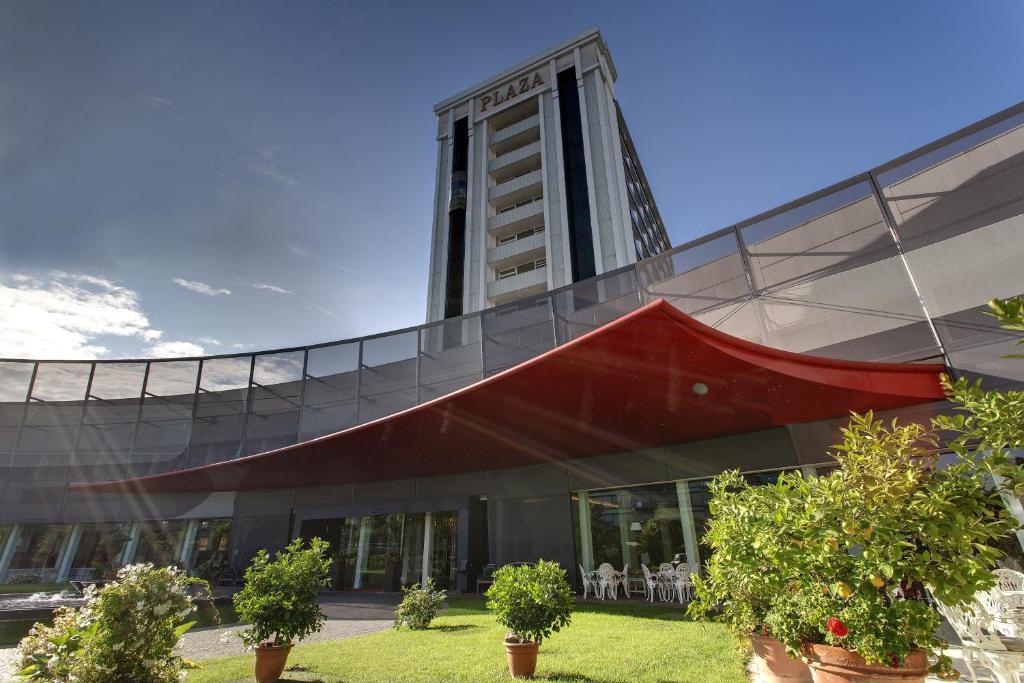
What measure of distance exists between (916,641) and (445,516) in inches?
525

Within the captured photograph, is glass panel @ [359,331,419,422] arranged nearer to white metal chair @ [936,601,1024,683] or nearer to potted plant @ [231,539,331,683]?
potted plant @ [231,539,331,683]

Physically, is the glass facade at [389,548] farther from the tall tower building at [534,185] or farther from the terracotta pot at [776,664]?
the tall tower building at [534,185]

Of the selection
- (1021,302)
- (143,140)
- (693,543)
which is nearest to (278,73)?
(143,140)

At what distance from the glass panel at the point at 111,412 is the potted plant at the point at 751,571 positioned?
24.0 m

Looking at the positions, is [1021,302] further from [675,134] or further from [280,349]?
[675,134]

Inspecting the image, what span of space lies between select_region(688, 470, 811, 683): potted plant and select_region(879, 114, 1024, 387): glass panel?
634 centimetres

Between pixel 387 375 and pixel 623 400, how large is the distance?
872 centimetres

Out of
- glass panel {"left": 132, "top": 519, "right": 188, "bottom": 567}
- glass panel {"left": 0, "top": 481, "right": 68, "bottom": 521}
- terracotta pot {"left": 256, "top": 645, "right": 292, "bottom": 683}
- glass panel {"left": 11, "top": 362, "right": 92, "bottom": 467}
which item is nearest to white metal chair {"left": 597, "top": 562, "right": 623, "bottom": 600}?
terracotta pot {"left": 256, "top": 645, "right": 292, "bottom": 683}

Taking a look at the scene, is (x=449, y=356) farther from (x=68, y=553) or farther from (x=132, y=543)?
(x=68, y=553)

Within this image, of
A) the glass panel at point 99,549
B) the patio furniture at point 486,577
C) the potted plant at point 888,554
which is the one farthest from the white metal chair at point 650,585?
the glass panel at point 99,549

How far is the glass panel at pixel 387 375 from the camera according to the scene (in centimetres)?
1427

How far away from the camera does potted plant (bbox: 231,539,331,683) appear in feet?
17.4

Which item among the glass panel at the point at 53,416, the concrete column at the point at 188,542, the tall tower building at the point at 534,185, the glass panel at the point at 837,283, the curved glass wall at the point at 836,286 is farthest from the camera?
the tall tower building at the point at 534,185

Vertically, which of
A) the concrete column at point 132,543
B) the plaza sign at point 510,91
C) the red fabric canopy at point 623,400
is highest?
the plaza sign at point 510,91
